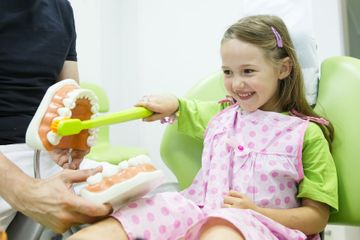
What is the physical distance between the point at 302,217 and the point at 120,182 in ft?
1.13

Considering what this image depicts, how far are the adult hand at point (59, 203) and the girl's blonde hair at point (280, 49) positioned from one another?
402 millimetres

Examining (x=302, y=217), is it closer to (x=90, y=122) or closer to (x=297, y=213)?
(x=297, y=213)

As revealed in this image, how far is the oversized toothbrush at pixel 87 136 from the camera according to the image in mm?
505

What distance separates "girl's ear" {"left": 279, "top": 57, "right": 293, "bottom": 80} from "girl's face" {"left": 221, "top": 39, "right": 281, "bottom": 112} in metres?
0.02

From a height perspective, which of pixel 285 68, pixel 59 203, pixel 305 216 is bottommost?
pixel 305 216

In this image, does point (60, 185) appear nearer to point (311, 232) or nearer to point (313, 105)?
point (311, 232)

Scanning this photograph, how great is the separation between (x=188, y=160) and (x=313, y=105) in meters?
0.30

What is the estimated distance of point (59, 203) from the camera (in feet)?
1.70

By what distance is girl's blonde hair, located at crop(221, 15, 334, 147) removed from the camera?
75 cm

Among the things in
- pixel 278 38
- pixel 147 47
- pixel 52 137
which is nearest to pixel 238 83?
pixel 278 38

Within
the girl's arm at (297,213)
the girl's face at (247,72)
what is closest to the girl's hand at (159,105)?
the girl's face at (247,72)

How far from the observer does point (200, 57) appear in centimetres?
182

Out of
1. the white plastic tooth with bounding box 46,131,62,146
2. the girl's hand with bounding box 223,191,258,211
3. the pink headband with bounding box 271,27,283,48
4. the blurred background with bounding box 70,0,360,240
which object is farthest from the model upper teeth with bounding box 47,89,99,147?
the blurred background with bounding box 70,0,360,240

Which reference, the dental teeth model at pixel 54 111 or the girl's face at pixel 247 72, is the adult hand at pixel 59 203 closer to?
the dental teeth model at pixel 54 111
